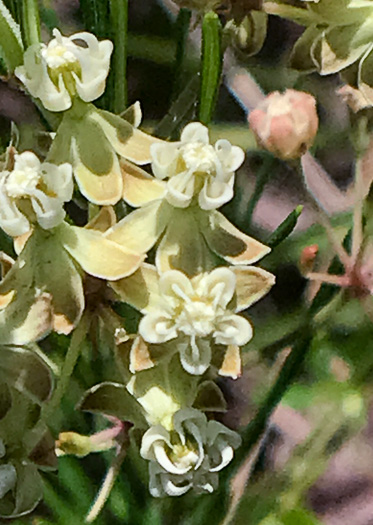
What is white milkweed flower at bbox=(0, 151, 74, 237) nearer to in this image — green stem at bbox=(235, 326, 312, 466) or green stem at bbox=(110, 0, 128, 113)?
green stem at bbox=(110, 0, 128, 113)

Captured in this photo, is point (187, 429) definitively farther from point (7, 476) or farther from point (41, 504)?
point (41, 504)

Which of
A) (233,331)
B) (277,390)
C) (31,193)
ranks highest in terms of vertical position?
(31,193)

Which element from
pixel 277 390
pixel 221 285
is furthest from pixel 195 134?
pixel 277 390

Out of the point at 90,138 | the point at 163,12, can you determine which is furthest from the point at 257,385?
the point at 90,138

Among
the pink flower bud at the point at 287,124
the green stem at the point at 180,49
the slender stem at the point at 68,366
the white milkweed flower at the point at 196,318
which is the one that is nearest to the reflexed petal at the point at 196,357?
the white milkweed flower at the point at 196,318

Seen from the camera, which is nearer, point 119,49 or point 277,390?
point 119,49

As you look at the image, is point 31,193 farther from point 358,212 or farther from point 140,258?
point 358,212

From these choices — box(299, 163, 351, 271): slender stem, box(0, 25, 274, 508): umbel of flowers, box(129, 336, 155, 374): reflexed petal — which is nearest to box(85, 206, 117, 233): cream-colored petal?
box(0, 25, 274, 508): umbel of flowers
